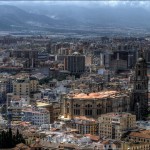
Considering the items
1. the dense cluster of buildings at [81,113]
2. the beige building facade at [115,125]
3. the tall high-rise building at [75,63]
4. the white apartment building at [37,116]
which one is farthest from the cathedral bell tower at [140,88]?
the tall high-rise building at [75,63]

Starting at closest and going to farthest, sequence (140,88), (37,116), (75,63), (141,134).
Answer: (141,134) → (37,116) → (140,88) → (75,63)

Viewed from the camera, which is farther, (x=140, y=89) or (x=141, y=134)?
(x=140, y=89)

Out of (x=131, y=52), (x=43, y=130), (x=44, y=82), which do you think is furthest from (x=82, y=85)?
(x=131, y=52)

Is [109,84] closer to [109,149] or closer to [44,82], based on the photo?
[44,82]

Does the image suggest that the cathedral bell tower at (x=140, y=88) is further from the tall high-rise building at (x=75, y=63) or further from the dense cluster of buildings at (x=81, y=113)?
the tall high-rise building at (x=75, y=63)

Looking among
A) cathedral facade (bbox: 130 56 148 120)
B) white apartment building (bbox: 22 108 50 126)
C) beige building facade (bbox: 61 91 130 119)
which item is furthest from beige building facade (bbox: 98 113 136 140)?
cathedral facade (bbox: 130 56 148 120)

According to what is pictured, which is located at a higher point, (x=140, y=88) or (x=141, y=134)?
(x=140, y=88)

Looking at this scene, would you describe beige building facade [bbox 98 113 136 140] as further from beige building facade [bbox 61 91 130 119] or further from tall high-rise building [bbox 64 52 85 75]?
tall high-rise building [bbox 64 52 85 75]

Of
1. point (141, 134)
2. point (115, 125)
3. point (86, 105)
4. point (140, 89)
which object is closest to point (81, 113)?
point (86, 105)

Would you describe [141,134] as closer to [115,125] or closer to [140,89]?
[115,125]
